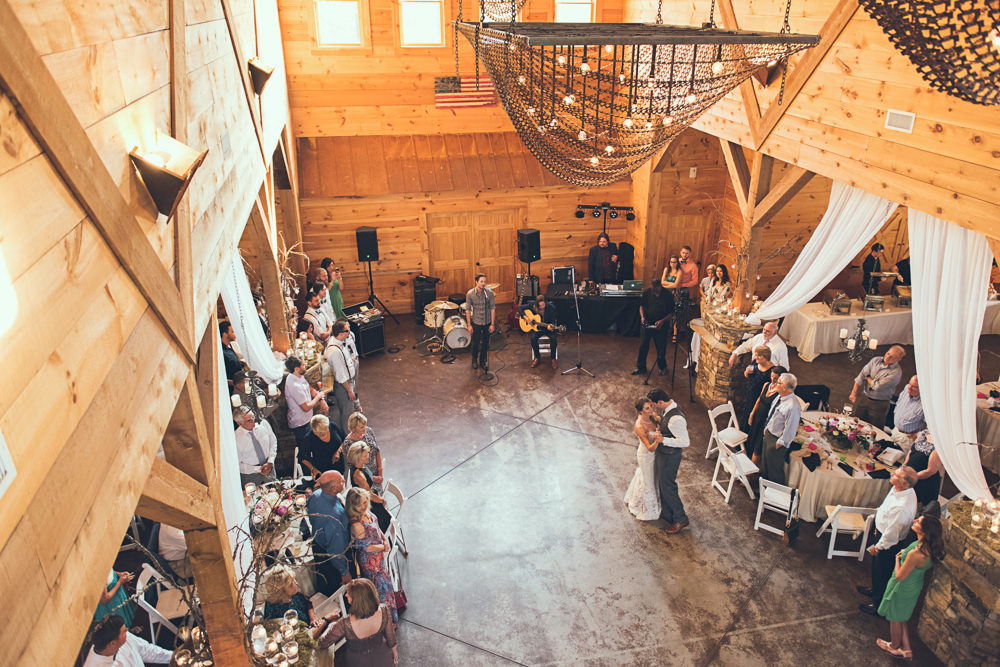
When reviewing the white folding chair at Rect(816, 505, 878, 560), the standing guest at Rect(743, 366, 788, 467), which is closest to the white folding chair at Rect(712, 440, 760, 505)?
the standing guest at Rect(743, 366, 788, 467)

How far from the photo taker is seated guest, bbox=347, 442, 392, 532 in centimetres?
508

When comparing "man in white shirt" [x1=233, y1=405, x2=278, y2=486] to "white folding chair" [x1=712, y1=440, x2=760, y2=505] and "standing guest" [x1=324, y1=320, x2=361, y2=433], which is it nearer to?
"standing guest" [x1=324, y1=320, x2=361, y2=433]

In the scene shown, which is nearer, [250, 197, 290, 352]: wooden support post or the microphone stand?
[250, 197, 290, 352]: wooden support post

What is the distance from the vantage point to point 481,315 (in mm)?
8609

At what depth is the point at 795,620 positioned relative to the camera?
494cm

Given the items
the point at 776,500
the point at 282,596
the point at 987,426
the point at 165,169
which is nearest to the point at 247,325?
the point at 282,596

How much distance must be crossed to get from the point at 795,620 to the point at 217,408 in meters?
4.47

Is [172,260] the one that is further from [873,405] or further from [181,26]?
[873,405]

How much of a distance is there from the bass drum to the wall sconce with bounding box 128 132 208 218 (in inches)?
271

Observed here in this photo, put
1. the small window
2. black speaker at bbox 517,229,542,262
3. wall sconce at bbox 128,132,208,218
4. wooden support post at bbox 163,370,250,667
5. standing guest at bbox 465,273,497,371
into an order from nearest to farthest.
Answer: wall sconce at bbox 128,132,208,218 < wooden support post at bbox 163,370,250,667 < standing guest at bbox 465,273,497,371 < the small window < black speaker at bbox 517,229,542,262

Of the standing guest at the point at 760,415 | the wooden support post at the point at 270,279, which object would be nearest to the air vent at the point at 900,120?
the standing guest at the point at 760,415

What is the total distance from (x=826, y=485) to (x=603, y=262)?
5614mm

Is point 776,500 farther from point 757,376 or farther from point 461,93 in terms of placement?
point 461,93

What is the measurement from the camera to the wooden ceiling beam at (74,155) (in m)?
1.35
